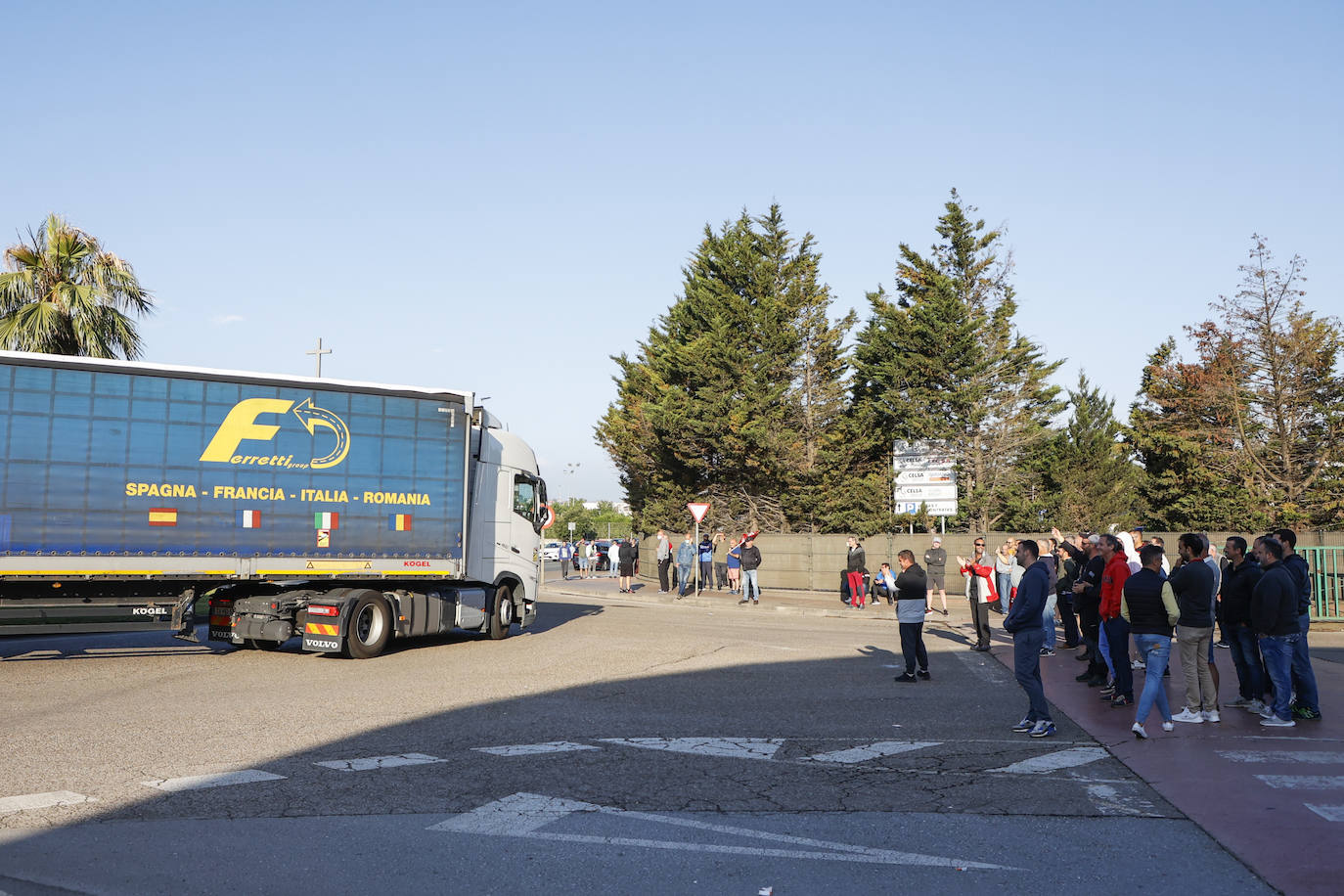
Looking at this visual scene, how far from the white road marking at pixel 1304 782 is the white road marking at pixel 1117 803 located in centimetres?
109

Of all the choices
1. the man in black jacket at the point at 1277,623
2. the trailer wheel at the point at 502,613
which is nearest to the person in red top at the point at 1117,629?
the man in black jacket at the point at 1277,623

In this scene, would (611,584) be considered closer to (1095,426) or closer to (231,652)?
(1095,426)

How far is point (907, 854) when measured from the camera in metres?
5.75

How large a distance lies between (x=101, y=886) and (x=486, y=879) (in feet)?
5.98

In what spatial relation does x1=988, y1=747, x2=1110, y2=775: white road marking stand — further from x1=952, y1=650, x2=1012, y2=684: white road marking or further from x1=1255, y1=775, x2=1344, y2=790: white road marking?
x1=952, y1=650, x2=1012, y2=684: white road marking

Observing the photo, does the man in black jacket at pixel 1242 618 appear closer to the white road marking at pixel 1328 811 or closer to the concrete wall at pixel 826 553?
the white road marking at pixel 1328 811

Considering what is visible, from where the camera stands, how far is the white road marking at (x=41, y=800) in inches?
261

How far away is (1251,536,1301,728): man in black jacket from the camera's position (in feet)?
31.2

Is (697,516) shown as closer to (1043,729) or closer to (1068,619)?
(1068,619)

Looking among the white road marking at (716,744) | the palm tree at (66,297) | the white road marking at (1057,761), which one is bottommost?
the white road marking at (716,744)

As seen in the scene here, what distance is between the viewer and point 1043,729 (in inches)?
365

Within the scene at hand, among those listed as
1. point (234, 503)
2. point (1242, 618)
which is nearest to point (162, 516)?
point (234, 503)

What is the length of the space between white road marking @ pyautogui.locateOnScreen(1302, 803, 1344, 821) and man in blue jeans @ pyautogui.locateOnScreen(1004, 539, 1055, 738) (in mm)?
2596

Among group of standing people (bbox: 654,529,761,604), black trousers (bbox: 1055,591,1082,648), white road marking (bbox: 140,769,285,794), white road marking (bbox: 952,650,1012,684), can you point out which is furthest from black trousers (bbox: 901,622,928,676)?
group of standing people (bbox: 654,529,761,604)
